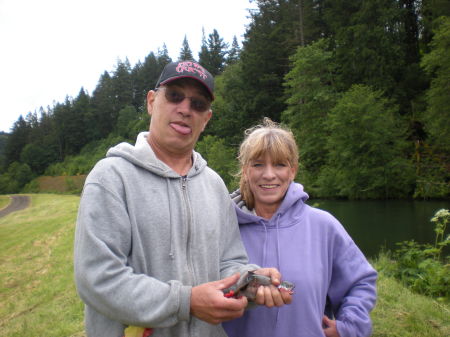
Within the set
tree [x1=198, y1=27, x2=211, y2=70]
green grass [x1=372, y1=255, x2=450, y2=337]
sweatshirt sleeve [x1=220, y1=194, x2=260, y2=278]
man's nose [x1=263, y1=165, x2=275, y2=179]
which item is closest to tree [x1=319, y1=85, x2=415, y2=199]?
green grass [x1=372, y1=255, x2=450, y2=337]

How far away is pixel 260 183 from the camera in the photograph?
91.2 inches

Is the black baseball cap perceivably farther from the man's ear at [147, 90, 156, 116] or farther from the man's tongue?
the man's tongue

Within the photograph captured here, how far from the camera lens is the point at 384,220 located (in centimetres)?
1683

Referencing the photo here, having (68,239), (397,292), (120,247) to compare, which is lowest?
(68,239)

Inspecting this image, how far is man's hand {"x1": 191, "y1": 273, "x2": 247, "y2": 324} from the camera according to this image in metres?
1.48

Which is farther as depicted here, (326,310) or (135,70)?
(135,70)

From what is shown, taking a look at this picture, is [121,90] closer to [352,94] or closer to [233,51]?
[233,51]

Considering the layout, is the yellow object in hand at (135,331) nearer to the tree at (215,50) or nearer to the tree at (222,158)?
the tree at (222,158)

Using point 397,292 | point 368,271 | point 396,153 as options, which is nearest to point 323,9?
point 396,153

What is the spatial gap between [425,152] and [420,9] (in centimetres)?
1599

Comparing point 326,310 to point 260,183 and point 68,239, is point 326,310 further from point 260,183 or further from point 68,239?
point 68,239

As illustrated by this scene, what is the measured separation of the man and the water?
329 inches

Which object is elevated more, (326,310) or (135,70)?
(135,70)

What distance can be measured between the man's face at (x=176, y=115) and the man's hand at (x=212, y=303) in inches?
29.8
